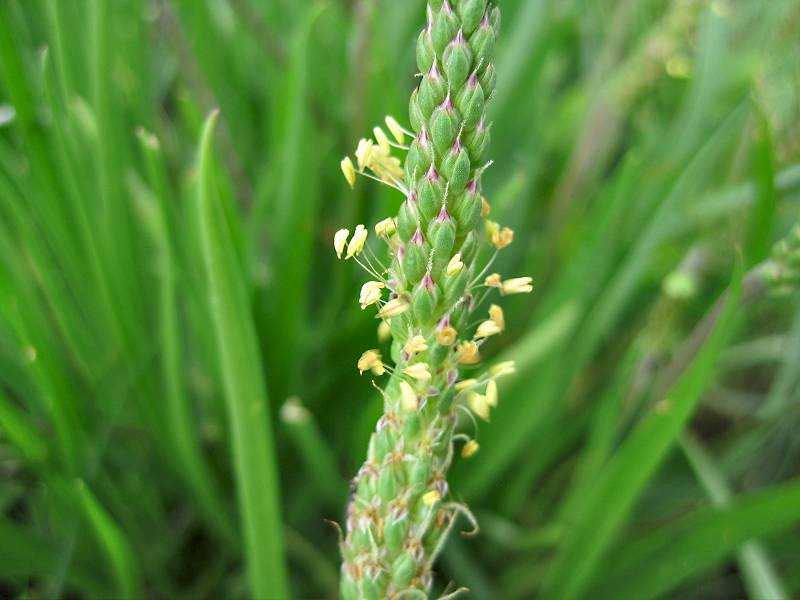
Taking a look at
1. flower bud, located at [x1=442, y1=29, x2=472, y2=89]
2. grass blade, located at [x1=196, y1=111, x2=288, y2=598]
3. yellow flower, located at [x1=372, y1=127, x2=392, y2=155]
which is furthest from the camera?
grass blade, located at [x1=196, y1=111, x2=288, y2=598]

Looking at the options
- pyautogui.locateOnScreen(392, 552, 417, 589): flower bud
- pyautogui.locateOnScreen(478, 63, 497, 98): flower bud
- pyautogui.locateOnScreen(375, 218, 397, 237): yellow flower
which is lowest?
pyautogui.locateOnScreen(392, 552, 417, 589): flower bud

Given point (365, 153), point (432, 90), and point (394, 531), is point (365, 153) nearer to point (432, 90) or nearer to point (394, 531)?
point (432, 90)

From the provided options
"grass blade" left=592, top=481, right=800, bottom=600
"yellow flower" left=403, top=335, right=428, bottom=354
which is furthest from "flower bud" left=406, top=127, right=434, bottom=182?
"grass blade" left=592, top=481, right=800, bottom=600

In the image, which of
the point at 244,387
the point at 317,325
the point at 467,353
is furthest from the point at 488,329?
the point at 317,325

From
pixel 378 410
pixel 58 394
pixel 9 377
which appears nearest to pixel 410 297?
pixel 378 410

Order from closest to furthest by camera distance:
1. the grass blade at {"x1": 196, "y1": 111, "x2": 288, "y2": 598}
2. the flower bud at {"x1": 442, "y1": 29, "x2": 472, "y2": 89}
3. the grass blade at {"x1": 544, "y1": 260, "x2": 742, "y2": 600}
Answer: the flower bud at {"x1": 442, "y1": 29, "x2": 472, "y2": 89} → the grass blade at {"x1": 196, "y1": 111, "x2": 288, "y2": 598} → the grass blade at {"x1": 544, "y1": 260, "x2": 742, "y2": 600}

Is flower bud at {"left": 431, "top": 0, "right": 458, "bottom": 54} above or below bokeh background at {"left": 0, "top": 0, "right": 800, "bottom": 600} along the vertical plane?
below

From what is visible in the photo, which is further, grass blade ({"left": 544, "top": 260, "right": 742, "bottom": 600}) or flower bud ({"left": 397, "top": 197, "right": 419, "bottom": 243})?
grass blade ({"left": 544, "top": 260, "right": 742, "bottom": 600})

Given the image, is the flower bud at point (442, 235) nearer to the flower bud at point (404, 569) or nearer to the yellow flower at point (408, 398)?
the yellow flower at point (408, 398)

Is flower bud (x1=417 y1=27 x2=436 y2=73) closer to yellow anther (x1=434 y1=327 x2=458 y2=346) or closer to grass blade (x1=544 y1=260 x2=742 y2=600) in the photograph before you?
yellow anther (x1=434 y1=327 x2=458 y2=346)
